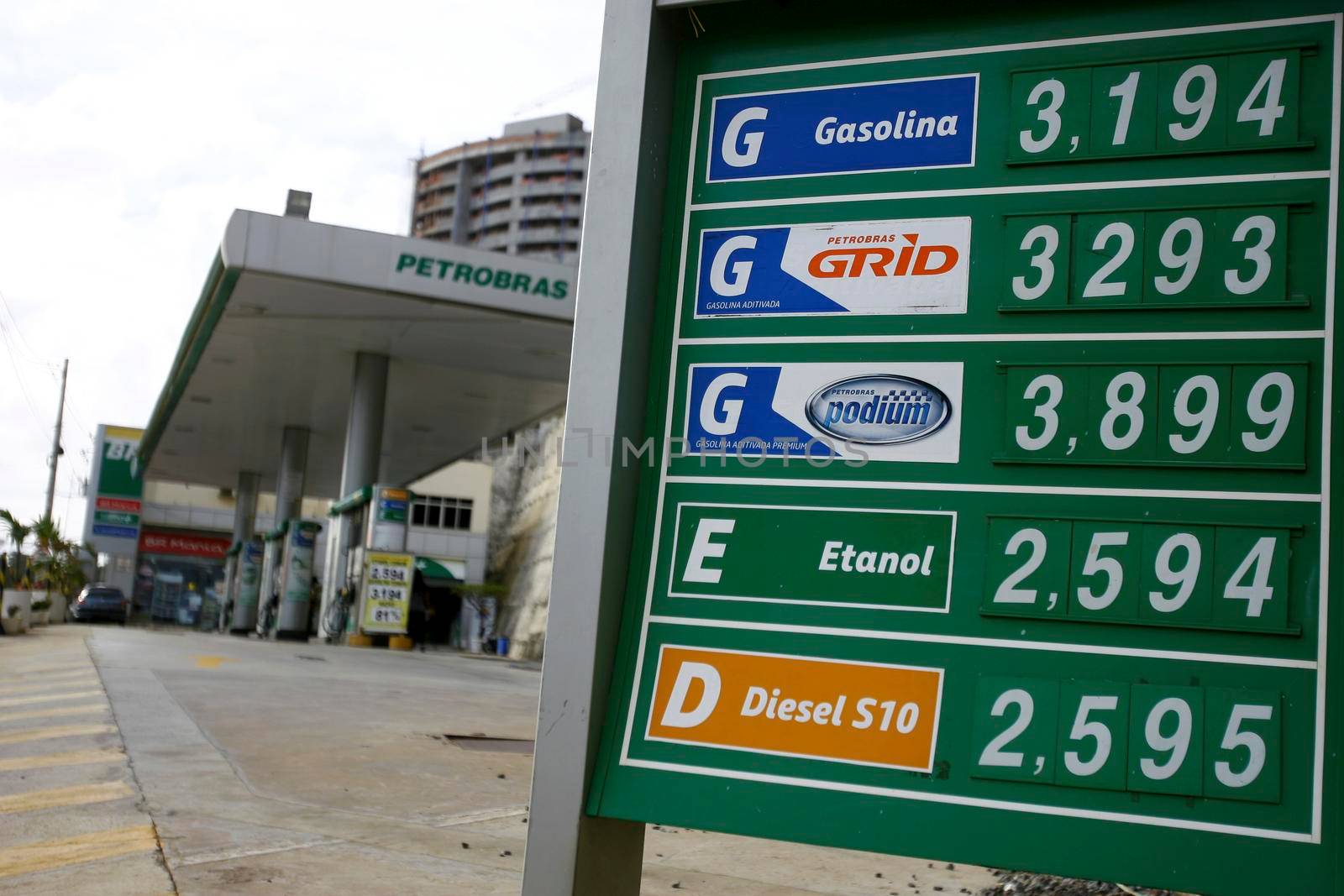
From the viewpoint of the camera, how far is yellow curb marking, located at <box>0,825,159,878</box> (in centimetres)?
323

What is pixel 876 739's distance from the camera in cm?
204

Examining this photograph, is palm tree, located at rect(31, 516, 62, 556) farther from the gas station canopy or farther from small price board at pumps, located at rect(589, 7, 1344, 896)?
small price board at pumps, located at rect(589, 7, 1344, 896)

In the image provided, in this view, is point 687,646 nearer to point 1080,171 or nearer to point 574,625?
point 574,625

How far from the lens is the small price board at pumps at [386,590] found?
930 inches

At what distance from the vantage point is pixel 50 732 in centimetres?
602

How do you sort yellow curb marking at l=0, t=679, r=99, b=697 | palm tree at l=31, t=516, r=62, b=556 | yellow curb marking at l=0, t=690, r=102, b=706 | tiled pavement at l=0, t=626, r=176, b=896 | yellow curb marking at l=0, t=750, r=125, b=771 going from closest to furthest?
tiled pavement at l=0, t=626, r=176, b=896 → yellow curb marking at l=0, t=750, r=125, b=771 → yellow curb marking at l=0, t=690, r=102, b=706 → yellow curb marking at l=0, t=679, r=99, b=697 → palm tree at l=31, t=516, r=62, b=556

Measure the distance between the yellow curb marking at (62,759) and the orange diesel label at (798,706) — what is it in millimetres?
3863

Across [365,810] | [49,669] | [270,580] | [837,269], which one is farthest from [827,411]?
[270,580]

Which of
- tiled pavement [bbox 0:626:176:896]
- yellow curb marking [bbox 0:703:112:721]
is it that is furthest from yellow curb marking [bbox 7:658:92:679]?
yellow curb marking [bbox 0:703:112:721]

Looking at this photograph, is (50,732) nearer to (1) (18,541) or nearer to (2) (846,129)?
(2) (846,129)

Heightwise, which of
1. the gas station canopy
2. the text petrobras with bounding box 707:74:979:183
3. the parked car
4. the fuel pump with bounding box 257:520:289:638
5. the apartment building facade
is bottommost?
the parked car

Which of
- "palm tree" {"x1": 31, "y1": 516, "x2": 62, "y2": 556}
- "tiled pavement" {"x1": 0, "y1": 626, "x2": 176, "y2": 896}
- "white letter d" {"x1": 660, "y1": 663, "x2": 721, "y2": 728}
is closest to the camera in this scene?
"white letter d" {"x1": 660, "y1": 663, "x2": 721, "y2": 728}

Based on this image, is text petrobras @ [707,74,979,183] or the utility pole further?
the utility pole

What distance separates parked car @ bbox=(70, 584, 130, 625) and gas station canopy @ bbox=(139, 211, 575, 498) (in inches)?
234
